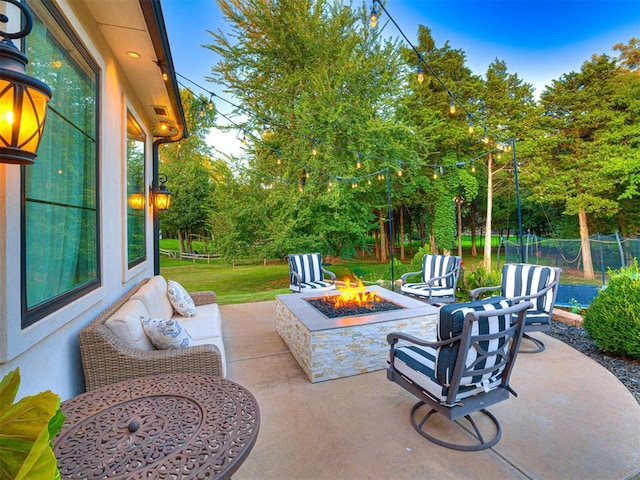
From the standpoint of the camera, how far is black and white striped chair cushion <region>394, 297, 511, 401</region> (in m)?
1.88

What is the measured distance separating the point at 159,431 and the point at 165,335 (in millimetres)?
1253

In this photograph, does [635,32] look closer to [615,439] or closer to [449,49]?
[449,49]

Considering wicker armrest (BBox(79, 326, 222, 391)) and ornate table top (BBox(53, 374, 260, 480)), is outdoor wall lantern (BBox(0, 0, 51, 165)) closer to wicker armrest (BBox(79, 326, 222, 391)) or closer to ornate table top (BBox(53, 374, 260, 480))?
ornate table top (BBox(53, 374, 260, 480))

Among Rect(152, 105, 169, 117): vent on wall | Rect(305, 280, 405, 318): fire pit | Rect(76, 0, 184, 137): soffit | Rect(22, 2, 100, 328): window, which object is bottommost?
Rect(305, 280, 405, 318): fire pit

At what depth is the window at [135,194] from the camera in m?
3.81

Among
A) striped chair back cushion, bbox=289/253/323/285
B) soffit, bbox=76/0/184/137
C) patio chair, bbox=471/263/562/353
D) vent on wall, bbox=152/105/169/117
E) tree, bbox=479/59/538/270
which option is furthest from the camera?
tree, bbox=479/59/538/270

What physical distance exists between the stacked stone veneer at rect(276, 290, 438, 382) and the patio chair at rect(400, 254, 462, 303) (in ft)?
4.72

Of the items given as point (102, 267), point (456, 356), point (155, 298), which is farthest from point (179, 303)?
point (456, 356)

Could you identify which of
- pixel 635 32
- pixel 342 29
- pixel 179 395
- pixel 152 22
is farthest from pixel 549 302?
pixel 635 32

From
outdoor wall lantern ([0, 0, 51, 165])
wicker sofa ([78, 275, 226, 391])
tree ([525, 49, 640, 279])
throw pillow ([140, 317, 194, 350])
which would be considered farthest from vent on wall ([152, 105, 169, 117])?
tree ([525, 49, 640, 279])

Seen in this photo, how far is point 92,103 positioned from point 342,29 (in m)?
8.46

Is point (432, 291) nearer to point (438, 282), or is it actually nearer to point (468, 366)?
point (438, 282)

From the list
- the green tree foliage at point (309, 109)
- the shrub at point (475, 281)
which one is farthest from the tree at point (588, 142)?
the shrub at point (475, 281)

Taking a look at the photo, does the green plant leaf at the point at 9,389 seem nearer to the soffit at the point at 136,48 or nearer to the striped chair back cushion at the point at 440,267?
the soffit at the point at 136,48
